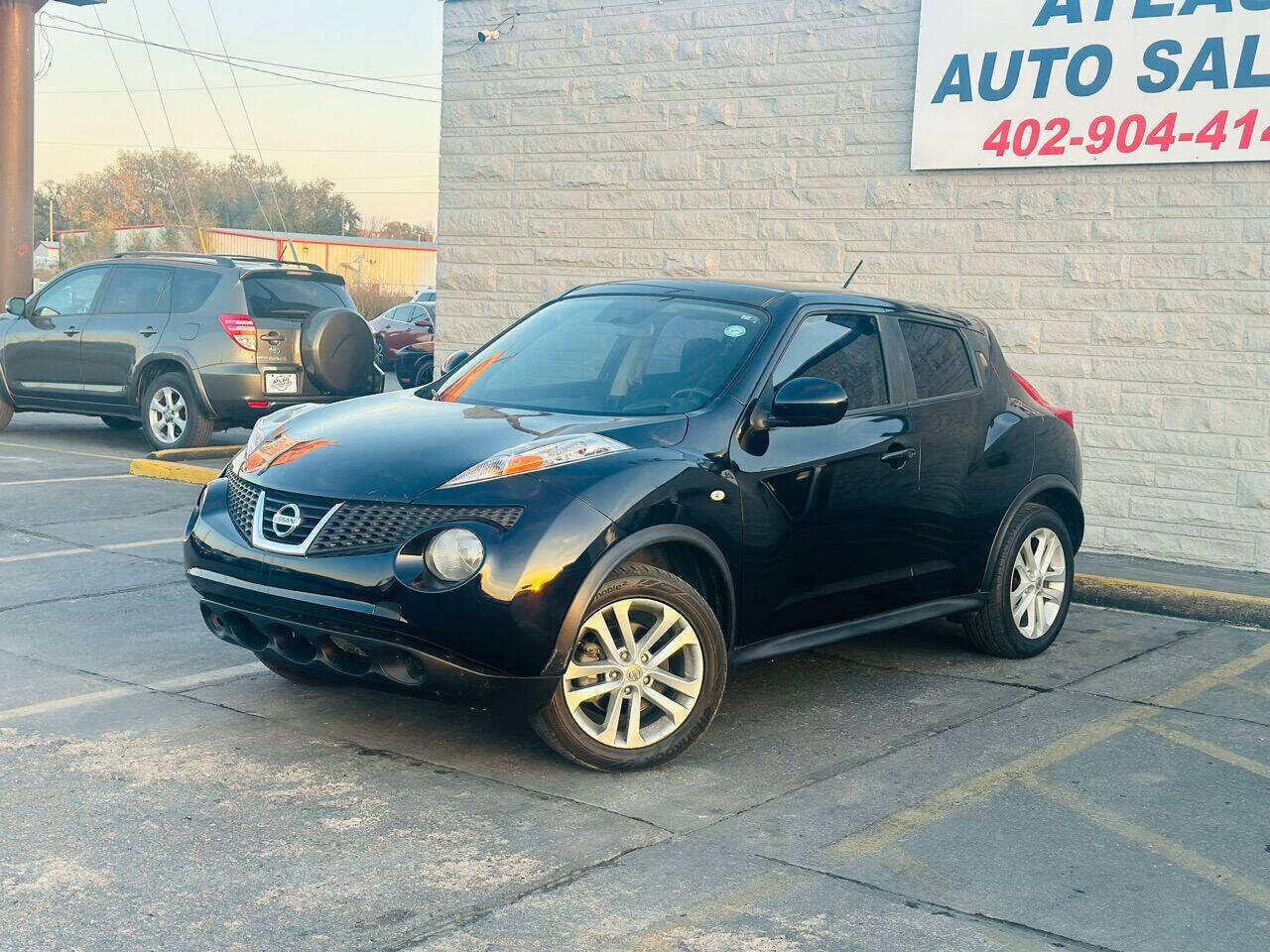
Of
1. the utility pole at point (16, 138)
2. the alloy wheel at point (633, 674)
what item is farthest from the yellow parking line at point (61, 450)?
the alloy wheel at point (633, 674)

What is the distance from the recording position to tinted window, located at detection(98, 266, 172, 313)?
45.4 ft

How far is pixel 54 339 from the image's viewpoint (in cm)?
1435

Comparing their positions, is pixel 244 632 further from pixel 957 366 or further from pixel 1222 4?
pixel 1222 4

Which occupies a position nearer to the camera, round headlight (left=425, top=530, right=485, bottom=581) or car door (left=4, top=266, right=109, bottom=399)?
round headlight (left=425, top=530, right=485, bottom=581)

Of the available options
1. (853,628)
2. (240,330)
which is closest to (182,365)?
(240,330)

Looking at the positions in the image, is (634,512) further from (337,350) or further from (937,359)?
(337,350)

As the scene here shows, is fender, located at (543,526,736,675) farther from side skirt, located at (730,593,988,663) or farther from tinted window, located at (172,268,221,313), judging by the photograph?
tinted window, located at (172,268,221,313)

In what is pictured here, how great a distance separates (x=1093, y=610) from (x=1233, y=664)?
4.38ft

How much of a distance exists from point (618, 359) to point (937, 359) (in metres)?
1.59

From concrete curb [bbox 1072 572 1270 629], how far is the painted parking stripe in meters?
4.77

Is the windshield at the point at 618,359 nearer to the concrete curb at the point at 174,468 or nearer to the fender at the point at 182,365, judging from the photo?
the concrete curb at the point at 174,468

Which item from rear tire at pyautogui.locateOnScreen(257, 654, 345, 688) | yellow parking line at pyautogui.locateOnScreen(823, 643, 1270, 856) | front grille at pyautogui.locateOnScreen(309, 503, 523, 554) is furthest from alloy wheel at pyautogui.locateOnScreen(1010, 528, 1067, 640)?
rear tire at pyautogui.locateOnScreen(257, 654, 345, 688)

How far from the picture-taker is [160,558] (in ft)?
27.3

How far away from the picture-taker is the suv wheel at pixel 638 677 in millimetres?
4793
